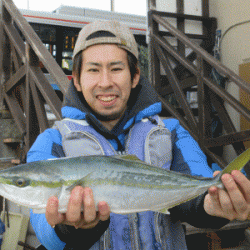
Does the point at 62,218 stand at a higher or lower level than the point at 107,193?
lower

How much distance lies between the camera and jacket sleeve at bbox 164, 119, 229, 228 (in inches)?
72.2

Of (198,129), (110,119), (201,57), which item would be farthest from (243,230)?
(110,119)

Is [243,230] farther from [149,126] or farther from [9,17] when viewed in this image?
[9,17]

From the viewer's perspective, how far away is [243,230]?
13.0 feet

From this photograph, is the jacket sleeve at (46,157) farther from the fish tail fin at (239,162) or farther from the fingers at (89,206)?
the fish tail fin at (239,162)

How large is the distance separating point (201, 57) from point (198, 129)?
3.62ft

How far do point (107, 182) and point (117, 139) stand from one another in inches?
28.3

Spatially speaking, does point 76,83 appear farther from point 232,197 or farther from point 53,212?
point 232,197

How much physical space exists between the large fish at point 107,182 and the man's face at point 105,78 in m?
0.66

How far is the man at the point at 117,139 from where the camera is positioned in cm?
177

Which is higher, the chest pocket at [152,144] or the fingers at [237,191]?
the chest pocket at [152,144]

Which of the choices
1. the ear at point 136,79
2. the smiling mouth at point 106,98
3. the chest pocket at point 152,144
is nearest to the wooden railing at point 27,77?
the ear at point 136,79

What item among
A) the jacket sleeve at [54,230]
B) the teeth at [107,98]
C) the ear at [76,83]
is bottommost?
the jacket sleeve at [54,230]

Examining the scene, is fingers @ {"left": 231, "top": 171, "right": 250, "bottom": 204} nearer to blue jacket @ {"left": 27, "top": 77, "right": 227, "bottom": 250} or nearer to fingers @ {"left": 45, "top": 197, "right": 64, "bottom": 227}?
blue jacket @ {"left": 27, "top": 77, "right": 227, "bottom": 250}
